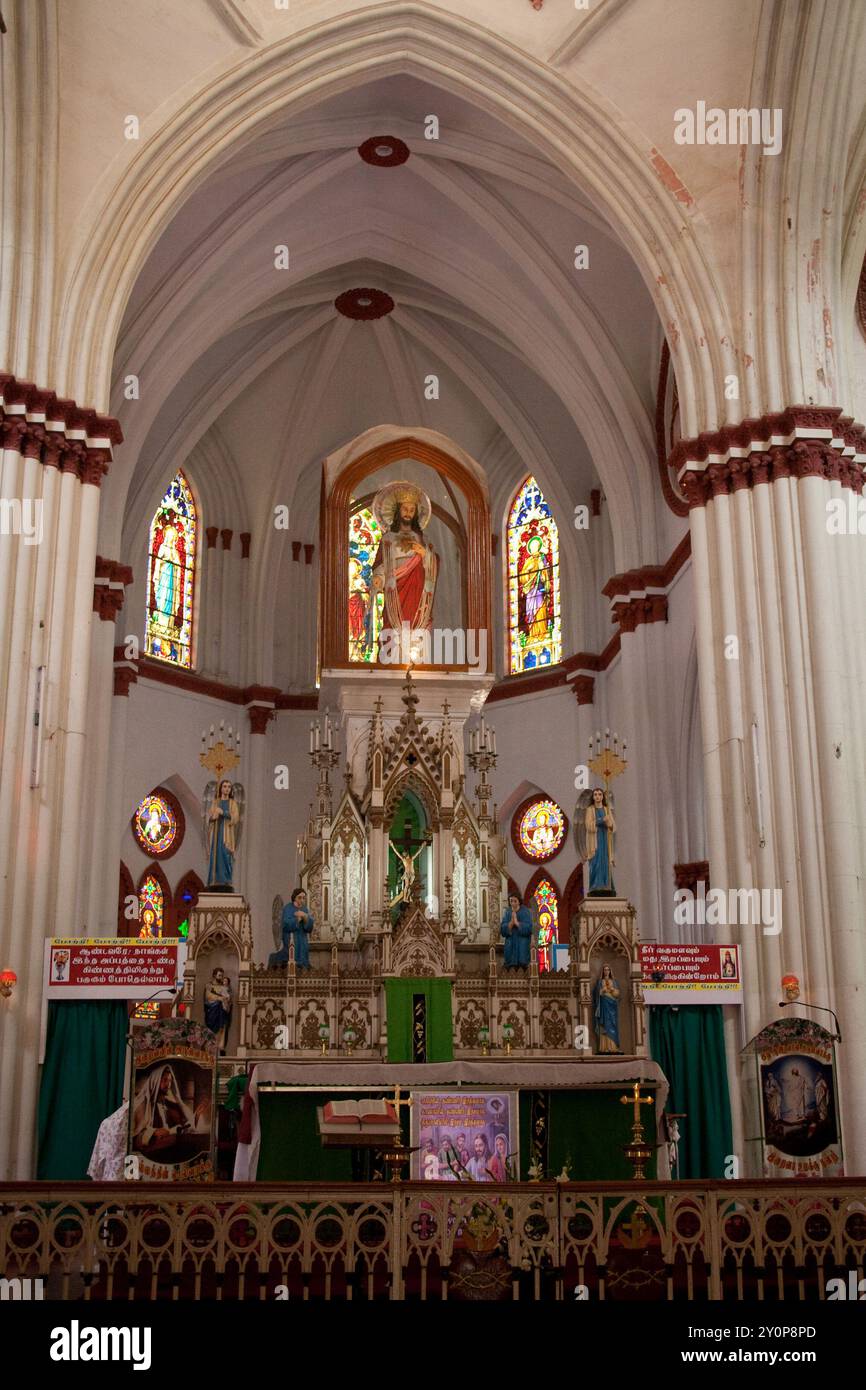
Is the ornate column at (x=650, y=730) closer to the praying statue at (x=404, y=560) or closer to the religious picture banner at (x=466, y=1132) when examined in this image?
the praying statue at (x=404, y=560)

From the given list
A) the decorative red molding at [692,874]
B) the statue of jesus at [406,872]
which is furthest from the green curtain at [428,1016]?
the decorative red molding at [692,874]

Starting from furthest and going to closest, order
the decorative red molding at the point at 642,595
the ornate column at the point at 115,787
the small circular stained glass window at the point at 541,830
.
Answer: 1. the small circular stained glass window at the point at 541,830
2. the decorative red molding at the point at 642,595
3. the ornate column at the point at 115,787

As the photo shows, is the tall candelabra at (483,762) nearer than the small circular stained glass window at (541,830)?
Yes

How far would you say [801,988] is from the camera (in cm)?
1598

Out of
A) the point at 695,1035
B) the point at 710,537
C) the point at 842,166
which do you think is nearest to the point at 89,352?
the point at 710,537

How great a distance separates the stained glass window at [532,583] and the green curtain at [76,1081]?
43.9 feet

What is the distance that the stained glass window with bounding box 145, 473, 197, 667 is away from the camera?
1076 inches

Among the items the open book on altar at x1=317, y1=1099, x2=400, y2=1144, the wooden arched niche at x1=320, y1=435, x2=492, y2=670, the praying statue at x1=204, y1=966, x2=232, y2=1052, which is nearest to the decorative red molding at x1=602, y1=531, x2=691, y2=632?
the wooden arched niche at x1=320, y1=435, x2=492, y2=670

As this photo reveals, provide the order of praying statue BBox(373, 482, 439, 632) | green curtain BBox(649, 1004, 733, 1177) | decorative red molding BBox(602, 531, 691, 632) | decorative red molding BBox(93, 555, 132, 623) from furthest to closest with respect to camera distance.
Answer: decorative red molding BBox(602, 531, 691, 632) → praying statue BBox(373, 482, 439, 632) → decorative red molding BBox(93, 555, 132, 623) → green curtain BBox(649, 1004, 733, 1177)

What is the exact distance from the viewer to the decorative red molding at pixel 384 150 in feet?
73.6

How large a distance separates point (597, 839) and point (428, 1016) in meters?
2.83

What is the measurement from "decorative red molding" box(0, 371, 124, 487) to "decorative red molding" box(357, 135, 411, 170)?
7105 millimetres

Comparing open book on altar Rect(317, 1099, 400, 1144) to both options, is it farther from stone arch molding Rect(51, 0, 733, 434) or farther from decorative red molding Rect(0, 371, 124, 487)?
stone arch molding Rect(51, 0, 733, 434)
